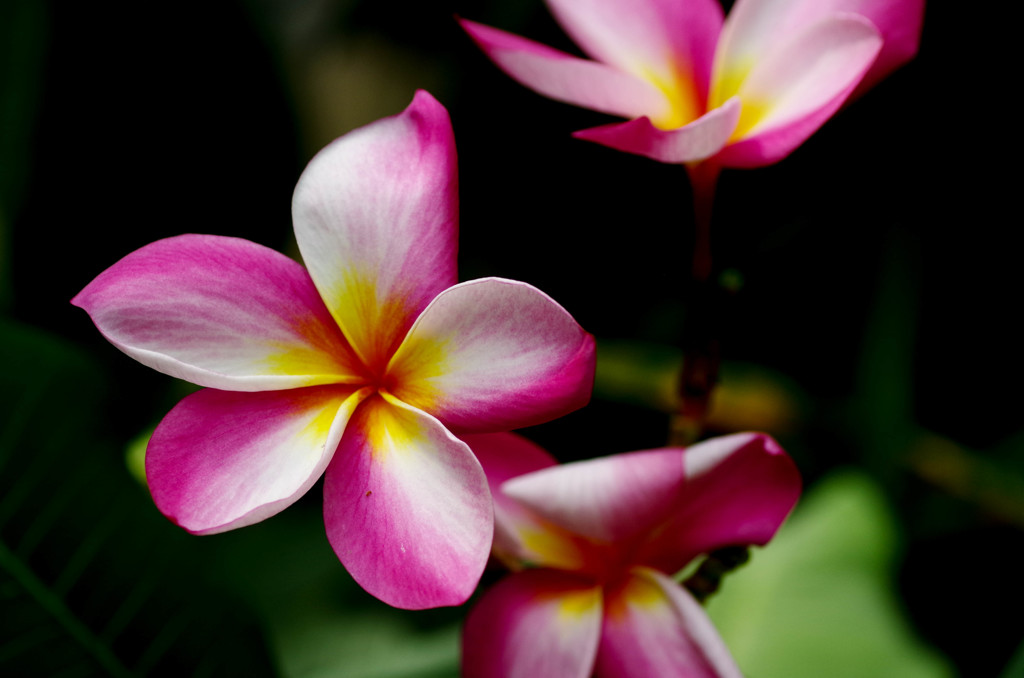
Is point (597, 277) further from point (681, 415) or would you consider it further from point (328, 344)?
point (328, 344)

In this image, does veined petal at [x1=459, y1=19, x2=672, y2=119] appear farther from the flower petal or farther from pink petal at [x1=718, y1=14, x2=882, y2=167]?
the flower petal

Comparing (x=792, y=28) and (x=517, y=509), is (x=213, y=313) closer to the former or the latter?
(x=517, y=509)

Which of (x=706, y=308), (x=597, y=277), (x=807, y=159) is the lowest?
(x=597, y=277)

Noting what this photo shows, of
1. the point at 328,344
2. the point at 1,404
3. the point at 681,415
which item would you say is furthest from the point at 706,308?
the point at 1,404

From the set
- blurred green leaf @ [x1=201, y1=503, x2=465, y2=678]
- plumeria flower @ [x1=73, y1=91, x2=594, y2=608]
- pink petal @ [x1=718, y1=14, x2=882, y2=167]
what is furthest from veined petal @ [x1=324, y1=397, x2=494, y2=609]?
blurred green leaf @ [x1=201, y1=503, x2=465, y2=678]

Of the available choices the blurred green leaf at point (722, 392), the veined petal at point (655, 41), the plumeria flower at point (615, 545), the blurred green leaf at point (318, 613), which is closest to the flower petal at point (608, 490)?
the plumeria flower at point (615, 545)

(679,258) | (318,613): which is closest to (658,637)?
(318,613)
